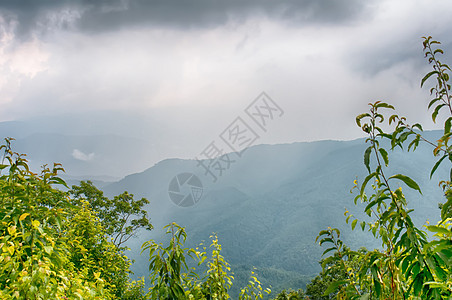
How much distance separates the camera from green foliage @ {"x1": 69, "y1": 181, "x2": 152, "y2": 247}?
2279 cm

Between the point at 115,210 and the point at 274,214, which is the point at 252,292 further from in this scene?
the point at 274,214

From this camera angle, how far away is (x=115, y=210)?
2347 centimetres

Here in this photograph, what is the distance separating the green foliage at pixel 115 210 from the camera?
22788 millimetres

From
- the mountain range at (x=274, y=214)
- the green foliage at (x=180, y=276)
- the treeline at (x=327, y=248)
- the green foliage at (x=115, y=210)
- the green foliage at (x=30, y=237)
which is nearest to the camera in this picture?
the treeline at (x=327, y=248)

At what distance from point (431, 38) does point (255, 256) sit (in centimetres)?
12728

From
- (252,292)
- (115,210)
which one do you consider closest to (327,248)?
(252,292)

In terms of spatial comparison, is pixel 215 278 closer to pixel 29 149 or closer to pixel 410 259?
pixel 410 259

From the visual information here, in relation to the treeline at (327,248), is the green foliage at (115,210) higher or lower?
higher

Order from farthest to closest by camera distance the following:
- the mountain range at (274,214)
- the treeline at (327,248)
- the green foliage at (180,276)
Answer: the mountain range at (274,214)
the green foliage at (180,276)
the treeline at (327,248)

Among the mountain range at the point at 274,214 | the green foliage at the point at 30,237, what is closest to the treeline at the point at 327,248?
the green foliage at the point at 30,237

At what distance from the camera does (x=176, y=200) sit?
6014 inches

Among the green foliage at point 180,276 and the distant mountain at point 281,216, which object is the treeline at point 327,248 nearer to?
the green foliage at point 180,276

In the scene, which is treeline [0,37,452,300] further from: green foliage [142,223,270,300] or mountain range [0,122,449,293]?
mountain range [0,122,449,293]

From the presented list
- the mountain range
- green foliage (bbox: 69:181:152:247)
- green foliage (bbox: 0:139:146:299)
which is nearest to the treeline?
green foliage (bbox: 0:139:146:299)
